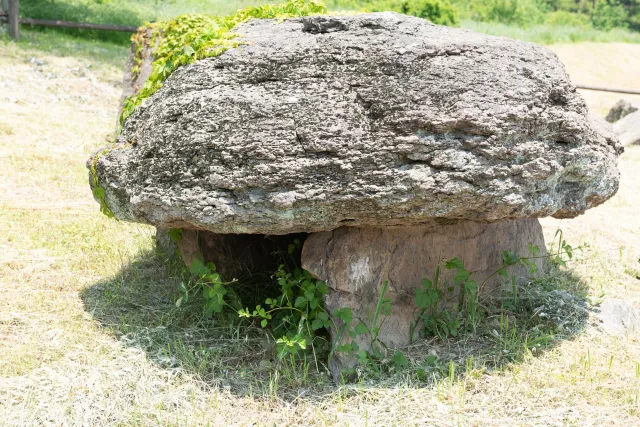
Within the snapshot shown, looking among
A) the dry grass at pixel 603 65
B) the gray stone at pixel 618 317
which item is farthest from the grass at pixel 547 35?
the gray stone at pixel 618 317

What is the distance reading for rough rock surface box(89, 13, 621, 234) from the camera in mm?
2920

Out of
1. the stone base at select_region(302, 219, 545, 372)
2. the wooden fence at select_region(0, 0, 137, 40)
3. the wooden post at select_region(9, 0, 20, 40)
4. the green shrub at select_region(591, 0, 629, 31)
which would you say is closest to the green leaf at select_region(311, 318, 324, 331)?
the stone base at select_region(302, 219, 545, 372)

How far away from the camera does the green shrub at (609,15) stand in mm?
29803

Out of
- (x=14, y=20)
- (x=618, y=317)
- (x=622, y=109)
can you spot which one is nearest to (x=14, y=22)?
(x=14, y=20)

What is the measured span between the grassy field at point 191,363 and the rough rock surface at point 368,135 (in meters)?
0.69

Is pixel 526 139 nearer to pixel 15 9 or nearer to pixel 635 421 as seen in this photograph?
pixel 635 421

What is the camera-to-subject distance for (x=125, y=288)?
13.6 ft

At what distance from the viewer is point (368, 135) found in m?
2.96

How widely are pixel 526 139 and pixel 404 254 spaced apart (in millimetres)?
865

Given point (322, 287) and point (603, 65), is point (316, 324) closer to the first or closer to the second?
point (322, 287)

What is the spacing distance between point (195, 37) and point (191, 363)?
157 centimetres

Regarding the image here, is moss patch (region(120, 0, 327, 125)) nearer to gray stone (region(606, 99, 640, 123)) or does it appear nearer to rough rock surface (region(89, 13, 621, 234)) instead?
rough rock surface (region(89, 13, 621, 234))

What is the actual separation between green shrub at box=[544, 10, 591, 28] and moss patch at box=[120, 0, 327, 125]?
89.7 ft

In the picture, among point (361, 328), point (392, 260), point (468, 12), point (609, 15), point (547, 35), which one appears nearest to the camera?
point (361, 328)
